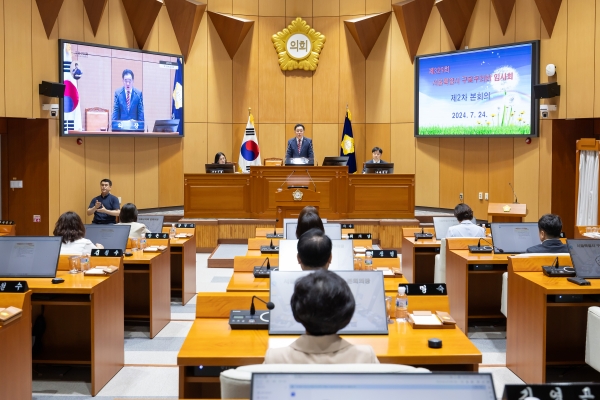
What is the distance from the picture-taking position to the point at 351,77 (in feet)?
48.1

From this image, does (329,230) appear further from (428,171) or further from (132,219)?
(428,171)

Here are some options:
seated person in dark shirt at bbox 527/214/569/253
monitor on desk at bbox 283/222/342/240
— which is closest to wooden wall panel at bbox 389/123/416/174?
monitor on desk at bbox 283/222/342/240

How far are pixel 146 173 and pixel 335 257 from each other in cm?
939

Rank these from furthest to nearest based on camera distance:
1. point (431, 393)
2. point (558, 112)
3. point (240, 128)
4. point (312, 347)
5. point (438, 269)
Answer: point (240, 128)
point (558, 112)
point (438, 269)
point (312, 347)
point (431, 393)

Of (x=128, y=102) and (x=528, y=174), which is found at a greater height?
(x=128, y=102)

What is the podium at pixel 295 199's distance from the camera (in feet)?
A: 38.0

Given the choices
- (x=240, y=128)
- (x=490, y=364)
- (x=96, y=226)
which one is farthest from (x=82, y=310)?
(x=240, y=128)

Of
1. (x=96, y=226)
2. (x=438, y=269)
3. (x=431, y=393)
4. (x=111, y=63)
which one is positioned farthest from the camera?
(x=111, y=63)

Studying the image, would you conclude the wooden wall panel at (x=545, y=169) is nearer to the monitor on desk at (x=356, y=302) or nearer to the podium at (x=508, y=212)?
the podium at (x=508, y=212)

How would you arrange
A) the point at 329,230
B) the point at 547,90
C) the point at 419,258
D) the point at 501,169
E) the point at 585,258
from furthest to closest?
1. the point at 501,169
2. the point at 547,90
3. the point at 419,258
4. the point at 329,230
5. the point at 585,258

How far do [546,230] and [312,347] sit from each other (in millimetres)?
4046

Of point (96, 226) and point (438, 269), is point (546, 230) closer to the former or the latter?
point (438, 269)

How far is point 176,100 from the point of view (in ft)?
45.3

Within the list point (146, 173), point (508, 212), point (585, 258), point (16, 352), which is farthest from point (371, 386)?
point (146, 173)
